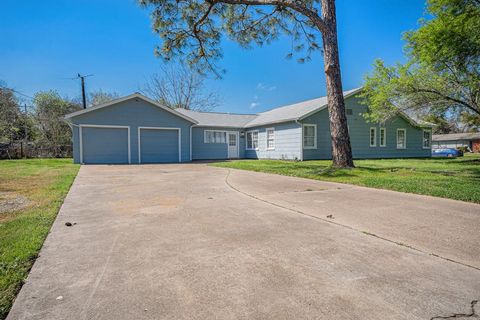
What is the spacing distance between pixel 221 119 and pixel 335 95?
1315cm

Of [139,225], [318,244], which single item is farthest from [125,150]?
[318,244]

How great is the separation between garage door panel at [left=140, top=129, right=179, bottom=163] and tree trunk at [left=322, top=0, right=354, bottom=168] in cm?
1093

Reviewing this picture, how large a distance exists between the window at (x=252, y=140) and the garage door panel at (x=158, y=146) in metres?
6.16

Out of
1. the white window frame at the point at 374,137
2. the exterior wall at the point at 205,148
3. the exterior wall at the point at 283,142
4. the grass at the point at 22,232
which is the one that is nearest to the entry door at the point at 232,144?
the exterior wall at the point at 205,148

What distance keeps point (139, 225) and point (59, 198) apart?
281 centimetres

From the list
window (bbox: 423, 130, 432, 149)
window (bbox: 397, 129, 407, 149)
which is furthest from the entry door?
window (bbox: 423, 130, 432, 149)

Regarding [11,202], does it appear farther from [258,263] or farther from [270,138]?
[270,138]

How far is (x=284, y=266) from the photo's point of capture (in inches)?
93.4

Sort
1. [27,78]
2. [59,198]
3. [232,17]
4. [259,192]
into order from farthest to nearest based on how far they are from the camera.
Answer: [27,78] < [232,17] < [259,192] < [59,198]

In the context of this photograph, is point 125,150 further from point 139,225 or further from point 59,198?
point 139,225

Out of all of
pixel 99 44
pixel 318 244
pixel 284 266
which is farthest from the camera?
pixel 99 44

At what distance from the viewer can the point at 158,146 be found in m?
17.3

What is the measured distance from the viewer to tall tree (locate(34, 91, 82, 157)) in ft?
76.0

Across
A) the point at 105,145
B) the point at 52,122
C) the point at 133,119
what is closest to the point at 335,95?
the point at 133,119
